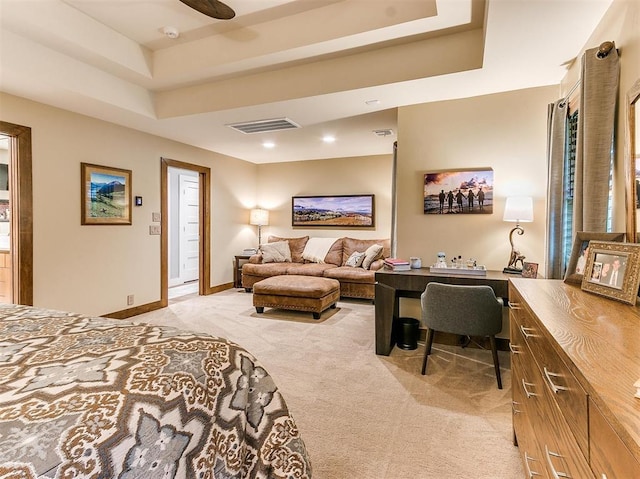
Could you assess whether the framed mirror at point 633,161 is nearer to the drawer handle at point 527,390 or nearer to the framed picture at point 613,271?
the framed picture at point 613,271

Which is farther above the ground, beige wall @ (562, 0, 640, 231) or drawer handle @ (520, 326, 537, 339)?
beige wall @ (562, 0, 640, 231)

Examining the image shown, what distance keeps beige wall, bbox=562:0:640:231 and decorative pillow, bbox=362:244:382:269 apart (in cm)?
367

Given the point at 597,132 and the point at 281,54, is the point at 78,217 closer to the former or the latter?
the point at 281,54

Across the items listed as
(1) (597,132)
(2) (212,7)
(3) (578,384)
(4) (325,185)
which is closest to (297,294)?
(4) (325,185)

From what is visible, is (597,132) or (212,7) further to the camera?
(212,7)

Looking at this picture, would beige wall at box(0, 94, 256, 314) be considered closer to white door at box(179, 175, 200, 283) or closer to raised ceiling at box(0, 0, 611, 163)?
raised ceiling at box(0, 0, 611, 163)

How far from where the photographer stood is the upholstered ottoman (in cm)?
411

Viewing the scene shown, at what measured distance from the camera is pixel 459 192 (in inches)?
127

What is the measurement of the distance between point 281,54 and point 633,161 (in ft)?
8.23

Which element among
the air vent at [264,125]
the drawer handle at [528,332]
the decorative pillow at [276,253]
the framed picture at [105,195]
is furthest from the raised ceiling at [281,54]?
the decorative pillow at [276,253]

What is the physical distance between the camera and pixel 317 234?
636cm

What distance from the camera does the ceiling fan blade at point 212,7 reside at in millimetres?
1962

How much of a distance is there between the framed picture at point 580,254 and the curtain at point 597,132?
12cm

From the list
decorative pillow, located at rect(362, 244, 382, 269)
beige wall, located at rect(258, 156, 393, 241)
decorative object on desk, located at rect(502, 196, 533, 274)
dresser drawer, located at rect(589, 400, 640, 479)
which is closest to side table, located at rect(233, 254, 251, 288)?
beige wall, located at rect(258, 156, 393, 241)
